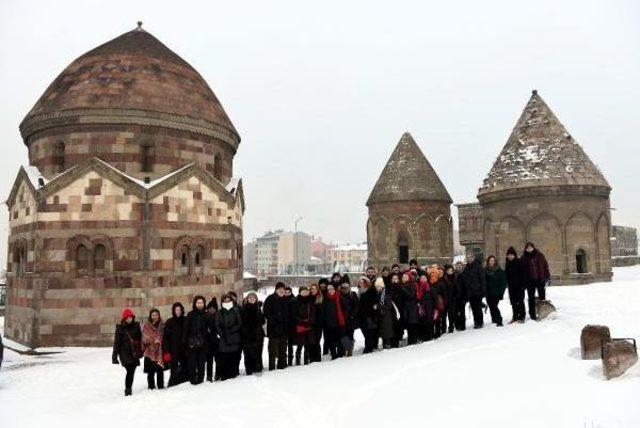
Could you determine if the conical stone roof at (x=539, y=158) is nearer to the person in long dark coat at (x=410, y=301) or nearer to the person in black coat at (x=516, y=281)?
the person in black coat at (x=516, y=281)

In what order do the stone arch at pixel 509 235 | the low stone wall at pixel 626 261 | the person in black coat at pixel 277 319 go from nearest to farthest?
the person in black coat at pixel 277 319 → the stone arch at pixel 509 235 → the low stone wall at pixel 626 261

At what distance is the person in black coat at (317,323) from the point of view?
30.3 ft

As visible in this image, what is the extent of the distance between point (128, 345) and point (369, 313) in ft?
14.2

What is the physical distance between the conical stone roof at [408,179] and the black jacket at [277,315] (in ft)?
77.6

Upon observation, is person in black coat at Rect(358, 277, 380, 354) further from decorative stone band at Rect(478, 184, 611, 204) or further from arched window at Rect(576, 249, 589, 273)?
arched window at Rect(576, 249, 589, 273)

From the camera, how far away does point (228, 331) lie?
839cm

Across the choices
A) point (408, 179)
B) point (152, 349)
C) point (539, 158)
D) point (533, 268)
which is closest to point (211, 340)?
point (152, 349)

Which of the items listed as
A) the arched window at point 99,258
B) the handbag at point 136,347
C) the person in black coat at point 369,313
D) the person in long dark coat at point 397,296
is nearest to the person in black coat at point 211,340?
the handbag at point 136,347

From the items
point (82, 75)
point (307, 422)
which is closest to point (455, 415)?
point (307, 422)

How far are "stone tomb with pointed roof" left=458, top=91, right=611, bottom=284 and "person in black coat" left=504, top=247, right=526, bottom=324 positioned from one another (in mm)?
10615

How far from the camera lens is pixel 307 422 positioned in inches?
235

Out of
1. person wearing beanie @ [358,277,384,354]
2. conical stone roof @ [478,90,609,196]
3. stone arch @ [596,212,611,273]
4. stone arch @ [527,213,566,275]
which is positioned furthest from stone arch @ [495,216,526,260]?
person wearing beanie @ [358,277,384,354]

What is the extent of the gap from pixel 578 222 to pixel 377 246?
13.8 metres

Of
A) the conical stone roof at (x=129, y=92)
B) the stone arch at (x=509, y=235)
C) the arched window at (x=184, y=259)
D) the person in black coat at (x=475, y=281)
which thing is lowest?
the person in black coat at (x=475, y=281)
